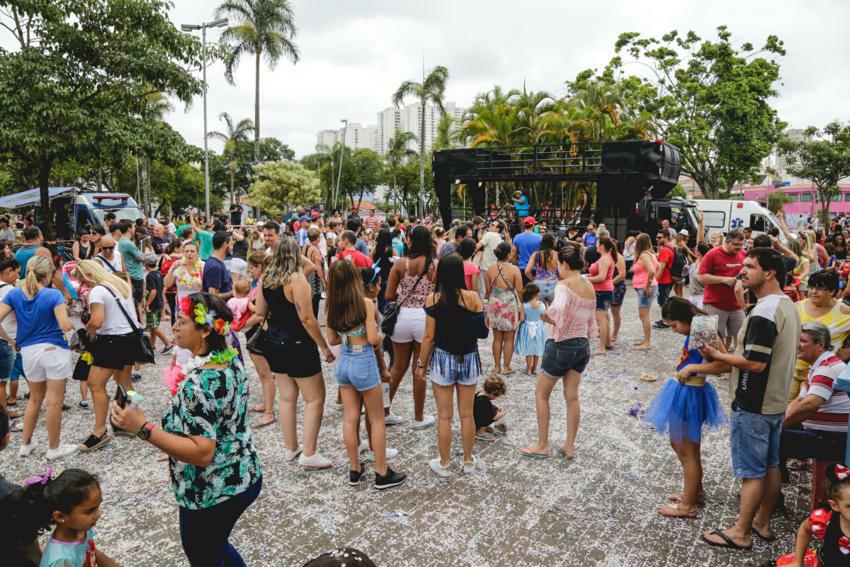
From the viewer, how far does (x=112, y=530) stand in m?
3.62

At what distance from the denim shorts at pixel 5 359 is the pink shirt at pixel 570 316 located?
5040 millimetres

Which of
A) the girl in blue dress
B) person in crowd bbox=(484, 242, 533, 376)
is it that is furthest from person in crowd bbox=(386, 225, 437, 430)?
the girl in blue dress

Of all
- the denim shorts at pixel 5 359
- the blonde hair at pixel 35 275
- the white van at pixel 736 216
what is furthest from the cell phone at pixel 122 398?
the white van at pixel 736 216

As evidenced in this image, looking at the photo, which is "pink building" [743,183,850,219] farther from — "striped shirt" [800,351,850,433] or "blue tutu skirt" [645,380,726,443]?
"blue tutu skirt" [645,380,726,443]

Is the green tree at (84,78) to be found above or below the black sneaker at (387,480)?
above

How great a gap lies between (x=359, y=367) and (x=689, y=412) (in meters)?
2.27

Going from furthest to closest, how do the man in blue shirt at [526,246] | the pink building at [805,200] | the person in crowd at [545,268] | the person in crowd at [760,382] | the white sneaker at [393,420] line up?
the pink building at [805,200]
the man in blue shirt at [526,246]
the person in crowd at [545,268]
the white sneaker at [393,420]
the person in crowd at [760,382]

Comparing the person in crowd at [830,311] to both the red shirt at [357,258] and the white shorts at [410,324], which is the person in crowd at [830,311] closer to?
the white shorts at [410,324]

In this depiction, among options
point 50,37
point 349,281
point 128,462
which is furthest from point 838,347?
point 50,37

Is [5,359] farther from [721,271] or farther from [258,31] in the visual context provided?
[258,31]

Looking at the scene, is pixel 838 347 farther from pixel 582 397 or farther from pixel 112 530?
pixel 112 530

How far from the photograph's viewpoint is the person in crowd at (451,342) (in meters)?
4.13

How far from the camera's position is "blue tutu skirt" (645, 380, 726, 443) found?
11.7 ft

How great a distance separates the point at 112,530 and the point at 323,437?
1866 millimetres
